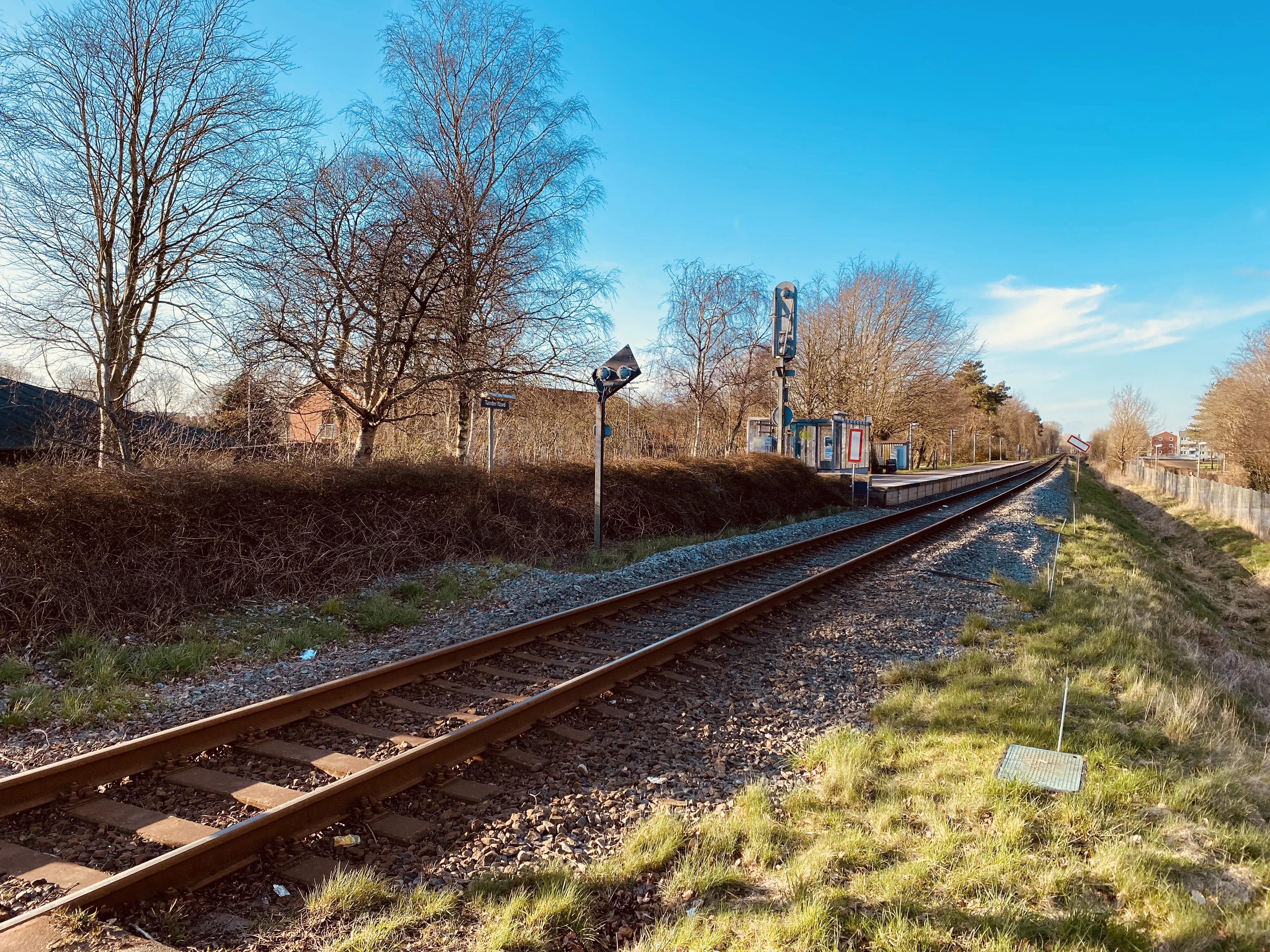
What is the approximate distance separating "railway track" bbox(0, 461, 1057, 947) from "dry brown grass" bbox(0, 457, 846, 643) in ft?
10.5

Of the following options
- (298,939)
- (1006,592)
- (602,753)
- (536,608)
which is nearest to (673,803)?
(602,753)

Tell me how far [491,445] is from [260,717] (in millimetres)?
8449

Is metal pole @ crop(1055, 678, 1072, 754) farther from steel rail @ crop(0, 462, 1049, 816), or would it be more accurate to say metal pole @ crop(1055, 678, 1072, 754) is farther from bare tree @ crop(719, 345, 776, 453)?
bare tree @ crop(719, 345, 776, 453)

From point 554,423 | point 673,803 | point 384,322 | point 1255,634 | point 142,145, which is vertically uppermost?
point 142,145

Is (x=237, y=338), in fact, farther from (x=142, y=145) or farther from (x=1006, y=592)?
(x=1006, y=592)

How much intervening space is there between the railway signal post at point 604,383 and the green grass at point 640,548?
1.26 ft

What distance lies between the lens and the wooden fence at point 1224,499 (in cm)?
2548

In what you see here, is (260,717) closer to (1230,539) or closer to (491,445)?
(491,445)

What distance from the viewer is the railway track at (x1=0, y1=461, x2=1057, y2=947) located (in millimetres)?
3127

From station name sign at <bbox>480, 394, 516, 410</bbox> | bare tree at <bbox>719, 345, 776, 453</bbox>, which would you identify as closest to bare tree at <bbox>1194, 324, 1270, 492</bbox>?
bare tree at <bbox>719, 345, 776, 453</bbox>

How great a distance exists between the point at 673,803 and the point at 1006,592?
8.22 meters

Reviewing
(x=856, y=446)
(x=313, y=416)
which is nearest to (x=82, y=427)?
(x=313, y=416)

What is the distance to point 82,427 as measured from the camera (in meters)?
10.1

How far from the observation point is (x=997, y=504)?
91.1ft
